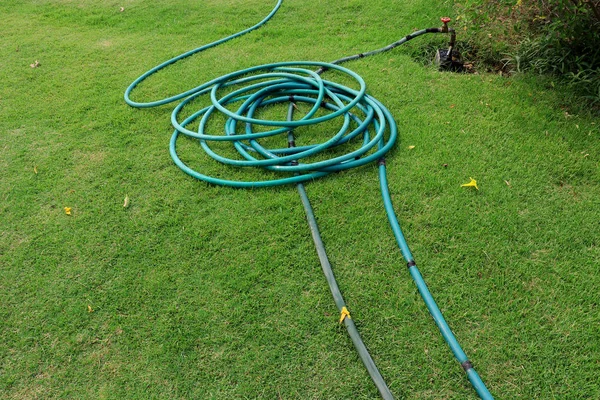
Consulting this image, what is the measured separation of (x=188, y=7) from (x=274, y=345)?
209 inches

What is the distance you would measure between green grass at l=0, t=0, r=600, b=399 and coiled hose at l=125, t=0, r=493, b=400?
0.25ft

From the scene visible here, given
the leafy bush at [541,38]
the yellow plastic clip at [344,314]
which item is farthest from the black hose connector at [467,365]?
the leafy bush at [541,38]

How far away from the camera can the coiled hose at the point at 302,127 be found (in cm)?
271

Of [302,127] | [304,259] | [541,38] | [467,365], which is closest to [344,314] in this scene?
[304,259]

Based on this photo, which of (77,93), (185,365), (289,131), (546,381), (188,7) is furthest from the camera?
(188,7)

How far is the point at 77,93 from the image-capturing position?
4.39 meters

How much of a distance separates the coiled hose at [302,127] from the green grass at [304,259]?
77 mm

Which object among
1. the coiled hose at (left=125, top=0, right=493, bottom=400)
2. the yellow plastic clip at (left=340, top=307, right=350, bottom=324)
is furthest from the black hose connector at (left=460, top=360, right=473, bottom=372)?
the yellow plastic clip at (left=340, top=307, right=350, bottom=324)

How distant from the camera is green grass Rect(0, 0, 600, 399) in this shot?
216 cm

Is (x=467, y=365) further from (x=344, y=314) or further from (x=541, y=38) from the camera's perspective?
(x=541, y=38)

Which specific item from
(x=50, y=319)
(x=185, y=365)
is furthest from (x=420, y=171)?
(x=50, y=319)

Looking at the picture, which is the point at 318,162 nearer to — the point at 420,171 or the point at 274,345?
the point at 420,171

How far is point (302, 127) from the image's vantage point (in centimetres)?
366

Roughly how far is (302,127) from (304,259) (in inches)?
55.8
